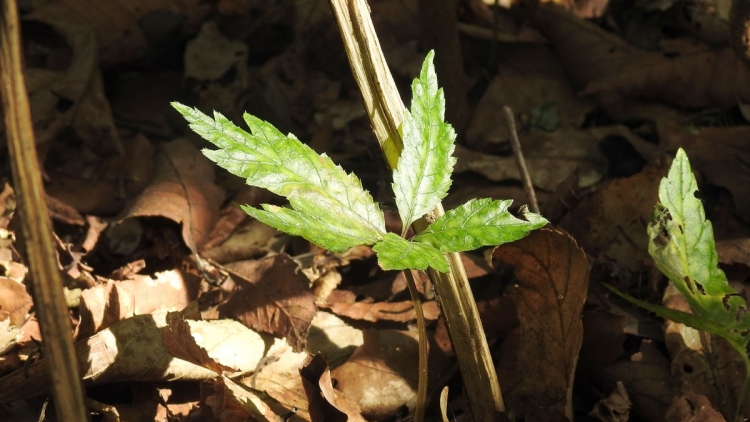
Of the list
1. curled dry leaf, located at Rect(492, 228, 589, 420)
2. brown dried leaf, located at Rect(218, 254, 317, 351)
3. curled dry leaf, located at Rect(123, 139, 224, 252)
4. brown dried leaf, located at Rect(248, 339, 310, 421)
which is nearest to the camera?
curled dry leaf, located at Rect(492, 228, 589, 420)

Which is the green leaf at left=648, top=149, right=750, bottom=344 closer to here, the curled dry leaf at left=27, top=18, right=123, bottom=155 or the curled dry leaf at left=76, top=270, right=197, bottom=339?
the curled dry leaf at left=76, top=270, right=197, bottom=339

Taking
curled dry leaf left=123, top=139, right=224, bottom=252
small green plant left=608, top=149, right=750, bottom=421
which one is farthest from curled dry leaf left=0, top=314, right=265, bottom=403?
small green plant left=608, top=149, right=750, bottom=421

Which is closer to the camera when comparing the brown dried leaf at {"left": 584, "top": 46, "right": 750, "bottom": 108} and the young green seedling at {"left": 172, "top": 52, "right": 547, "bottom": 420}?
the young green seedling at {"left": 172, "top": 52, "right": 547, "bottom": 420}

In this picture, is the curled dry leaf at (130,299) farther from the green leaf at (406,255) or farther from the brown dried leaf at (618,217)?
the brown dried leaf at (618,217)

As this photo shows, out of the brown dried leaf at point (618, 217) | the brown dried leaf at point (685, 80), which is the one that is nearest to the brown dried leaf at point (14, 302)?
the brown dried leaf at point (618, 217)

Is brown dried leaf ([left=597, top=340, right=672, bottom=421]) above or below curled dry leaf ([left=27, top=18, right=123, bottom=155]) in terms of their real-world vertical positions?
below

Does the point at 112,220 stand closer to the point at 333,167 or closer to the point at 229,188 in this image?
the point at 229,188

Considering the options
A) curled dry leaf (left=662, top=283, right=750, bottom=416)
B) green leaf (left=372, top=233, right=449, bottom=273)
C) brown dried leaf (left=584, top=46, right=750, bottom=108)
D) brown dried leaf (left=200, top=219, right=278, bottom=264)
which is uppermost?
green leaf (left=372, top=233, right=449, bottom=273)

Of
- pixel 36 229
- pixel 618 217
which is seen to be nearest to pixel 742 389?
pixel 618 217
